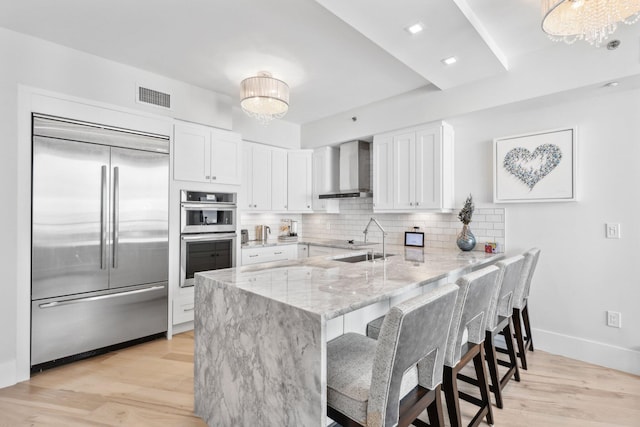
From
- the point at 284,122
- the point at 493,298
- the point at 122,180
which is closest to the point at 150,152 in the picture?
the point at 122,180

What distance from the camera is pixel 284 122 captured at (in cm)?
513

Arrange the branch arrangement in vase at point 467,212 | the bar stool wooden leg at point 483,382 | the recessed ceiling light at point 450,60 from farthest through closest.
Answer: the branch arrangement in vase at point 467,212
the recessed ceiling light at point 450,60
the bar stool wooden leg at point 483,382

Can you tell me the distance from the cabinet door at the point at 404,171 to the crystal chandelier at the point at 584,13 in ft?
6.56

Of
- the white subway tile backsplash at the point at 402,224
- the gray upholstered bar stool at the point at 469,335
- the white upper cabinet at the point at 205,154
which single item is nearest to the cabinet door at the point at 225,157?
the white upper cabinet at the point at 205,154

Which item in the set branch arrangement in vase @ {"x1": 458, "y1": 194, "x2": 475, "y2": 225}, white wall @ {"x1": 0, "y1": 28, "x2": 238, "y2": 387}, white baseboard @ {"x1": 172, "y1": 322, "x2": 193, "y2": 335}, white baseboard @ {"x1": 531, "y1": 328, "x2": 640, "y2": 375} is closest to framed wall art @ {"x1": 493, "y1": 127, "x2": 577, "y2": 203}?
branch arrangement in vase @ {"x1": 458, "y1": 194, "x2": 475, "y2": 225}

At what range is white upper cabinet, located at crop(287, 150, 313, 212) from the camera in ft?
16.5

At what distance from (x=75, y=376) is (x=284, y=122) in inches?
158

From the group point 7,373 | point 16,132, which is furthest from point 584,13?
point 7,373

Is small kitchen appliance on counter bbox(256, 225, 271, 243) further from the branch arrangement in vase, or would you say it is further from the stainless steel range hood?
the branch arrangement in vase

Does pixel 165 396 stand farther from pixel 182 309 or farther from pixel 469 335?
pixel 469 335

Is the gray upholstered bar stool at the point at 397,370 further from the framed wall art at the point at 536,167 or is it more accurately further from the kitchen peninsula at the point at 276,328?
the framed wall art at the point at 536,167

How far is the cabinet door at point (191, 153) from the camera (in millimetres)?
3523

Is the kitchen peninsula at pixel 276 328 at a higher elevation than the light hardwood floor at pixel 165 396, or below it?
higher

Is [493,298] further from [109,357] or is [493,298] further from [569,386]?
[109,357]
